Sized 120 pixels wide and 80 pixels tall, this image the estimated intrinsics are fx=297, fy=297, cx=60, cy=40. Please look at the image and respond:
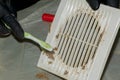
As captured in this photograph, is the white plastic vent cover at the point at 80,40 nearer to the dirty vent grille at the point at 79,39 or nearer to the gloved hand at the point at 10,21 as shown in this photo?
the dirty vent grille at the point at 79,39

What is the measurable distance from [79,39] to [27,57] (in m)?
0.25

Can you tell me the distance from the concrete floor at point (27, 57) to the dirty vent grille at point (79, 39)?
0.35ft

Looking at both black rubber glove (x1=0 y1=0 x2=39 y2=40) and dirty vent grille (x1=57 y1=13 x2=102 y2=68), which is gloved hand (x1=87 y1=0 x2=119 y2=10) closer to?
dirty vent grille (x1=57 y1=13 x2=102 y2=68)

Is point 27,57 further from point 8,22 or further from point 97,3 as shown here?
point 97,3

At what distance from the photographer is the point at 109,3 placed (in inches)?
37.8

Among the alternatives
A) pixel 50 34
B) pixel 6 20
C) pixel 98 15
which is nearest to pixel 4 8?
pixel 6 20

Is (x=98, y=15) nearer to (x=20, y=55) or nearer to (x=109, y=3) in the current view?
(x=109, y=3)

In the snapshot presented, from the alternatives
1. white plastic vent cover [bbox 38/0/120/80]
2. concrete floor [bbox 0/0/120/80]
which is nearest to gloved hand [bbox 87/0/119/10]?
white plastic vent cover [bbox 38/0/120/80]

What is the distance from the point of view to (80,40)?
37.3 inches

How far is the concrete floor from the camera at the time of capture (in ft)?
3.42

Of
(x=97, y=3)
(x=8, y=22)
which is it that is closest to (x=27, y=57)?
(x=8, y=22)

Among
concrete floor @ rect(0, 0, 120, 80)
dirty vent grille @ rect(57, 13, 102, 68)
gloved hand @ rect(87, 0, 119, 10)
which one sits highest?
gloved hand @ rect(87, 0, 119, 10)

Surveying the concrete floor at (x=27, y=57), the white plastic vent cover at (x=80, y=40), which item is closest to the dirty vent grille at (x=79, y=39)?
the white plastic vent cover at (x=80, y=40)

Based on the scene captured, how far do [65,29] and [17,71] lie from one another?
24cm
